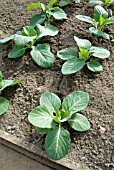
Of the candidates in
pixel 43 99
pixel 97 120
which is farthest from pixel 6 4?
pixel 97 120

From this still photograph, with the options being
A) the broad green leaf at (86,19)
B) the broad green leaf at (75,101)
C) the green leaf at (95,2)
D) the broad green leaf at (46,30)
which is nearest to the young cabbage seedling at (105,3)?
the green leaf at (95,2)

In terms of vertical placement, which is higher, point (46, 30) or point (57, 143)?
point (46, 30)

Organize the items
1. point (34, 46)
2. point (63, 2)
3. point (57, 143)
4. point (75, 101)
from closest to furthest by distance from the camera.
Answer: point (57, 143) < point (75, 101) < point (34, 46) < point (63, 2)

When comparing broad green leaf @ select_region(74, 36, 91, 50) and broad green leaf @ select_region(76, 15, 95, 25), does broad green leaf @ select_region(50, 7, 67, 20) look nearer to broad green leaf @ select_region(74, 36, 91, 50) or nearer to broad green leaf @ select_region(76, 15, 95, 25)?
broad green leaf @ select_region(76, 15, 95, 25)

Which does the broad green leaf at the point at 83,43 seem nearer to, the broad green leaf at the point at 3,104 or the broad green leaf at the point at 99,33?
the broad green leaf at the point at 99,33

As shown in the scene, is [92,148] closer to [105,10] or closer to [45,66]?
[45,66]

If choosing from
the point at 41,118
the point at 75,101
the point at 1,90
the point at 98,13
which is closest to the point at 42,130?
the point at 41,118

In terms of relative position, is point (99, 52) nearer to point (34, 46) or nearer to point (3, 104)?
point (34, 46)
